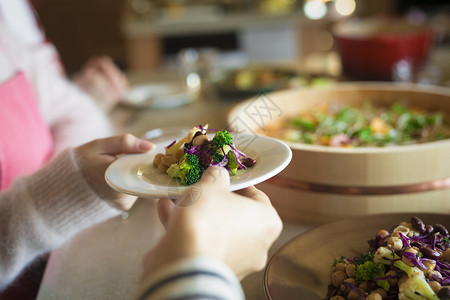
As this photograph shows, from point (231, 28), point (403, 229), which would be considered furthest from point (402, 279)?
point (231, 28)

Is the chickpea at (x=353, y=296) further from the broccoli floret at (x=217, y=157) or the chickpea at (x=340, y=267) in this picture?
the broccoli floret at (x=217, y=157)

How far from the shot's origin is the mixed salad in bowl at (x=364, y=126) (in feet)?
3.54

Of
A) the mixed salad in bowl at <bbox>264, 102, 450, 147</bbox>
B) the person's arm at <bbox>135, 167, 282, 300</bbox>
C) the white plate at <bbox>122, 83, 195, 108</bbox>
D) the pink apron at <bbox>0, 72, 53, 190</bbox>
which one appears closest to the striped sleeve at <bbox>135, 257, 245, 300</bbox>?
the person's arm at <bbox>135, 167, 282, 300</bbox>

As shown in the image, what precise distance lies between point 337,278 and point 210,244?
0.83 feet

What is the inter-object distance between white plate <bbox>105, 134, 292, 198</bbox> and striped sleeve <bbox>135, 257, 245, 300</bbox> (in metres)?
0.11

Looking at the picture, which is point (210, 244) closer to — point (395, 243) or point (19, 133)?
point (395, 243)

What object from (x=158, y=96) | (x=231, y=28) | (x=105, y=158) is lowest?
(x=231, y=28)

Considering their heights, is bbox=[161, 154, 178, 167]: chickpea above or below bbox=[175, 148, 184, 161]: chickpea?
below

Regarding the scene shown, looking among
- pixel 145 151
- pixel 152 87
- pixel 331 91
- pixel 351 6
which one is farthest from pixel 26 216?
pixel 351 6

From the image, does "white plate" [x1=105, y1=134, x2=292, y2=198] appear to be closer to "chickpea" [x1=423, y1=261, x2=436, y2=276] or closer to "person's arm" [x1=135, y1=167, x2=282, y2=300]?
"person's arm" [x1=135, y1=167, x2=282, y2=300]

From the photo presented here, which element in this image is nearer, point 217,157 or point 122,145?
point 217,157

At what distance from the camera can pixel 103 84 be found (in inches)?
73.9

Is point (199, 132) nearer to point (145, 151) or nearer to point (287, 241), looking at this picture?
point (145, 151)

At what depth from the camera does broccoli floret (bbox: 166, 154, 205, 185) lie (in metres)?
0.58
